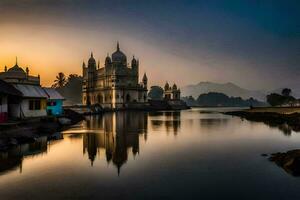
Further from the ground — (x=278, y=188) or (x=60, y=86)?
(x=60, y=86)

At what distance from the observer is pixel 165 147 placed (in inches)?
1037

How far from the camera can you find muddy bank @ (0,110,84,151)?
25.7 m

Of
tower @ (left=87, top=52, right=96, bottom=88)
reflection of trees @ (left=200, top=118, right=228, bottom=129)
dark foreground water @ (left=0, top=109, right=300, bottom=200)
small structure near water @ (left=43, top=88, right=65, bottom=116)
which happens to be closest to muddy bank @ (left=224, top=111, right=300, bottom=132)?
reflection of trees @ (left=200, top=118, right=228, bottom=129)

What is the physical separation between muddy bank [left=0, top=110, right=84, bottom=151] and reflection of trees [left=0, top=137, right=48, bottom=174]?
3.30 ft

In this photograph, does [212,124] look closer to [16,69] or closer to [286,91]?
[16,69]

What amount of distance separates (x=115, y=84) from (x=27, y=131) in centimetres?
9074

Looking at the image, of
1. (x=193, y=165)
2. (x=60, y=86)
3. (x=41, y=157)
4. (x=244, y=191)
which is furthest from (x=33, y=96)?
(x=60, y=86)

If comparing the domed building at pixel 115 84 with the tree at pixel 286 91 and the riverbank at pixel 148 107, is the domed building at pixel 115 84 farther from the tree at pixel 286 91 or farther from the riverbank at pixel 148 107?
the tree at pixel 286 91

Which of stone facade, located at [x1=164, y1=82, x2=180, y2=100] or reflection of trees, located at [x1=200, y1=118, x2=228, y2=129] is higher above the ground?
stone facade, located at [x1=164, y1=82, x2=180, y2=100]

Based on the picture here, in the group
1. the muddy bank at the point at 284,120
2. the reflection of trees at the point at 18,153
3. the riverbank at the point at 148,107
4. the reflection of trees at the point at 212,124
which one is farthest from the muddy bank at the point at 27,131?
the riverbank at the point at 148,107

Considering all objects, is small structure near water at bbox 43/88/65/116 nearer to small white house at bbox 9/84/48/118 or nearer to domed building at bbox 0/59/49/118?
domed building at bbox 0/59/49/118

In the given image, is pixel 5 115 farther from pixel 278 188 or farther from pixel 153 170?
pixel 278 188

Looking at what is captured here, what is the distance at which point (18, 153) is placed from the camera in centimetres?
2228

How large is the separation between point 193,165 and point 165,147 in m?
7.56
